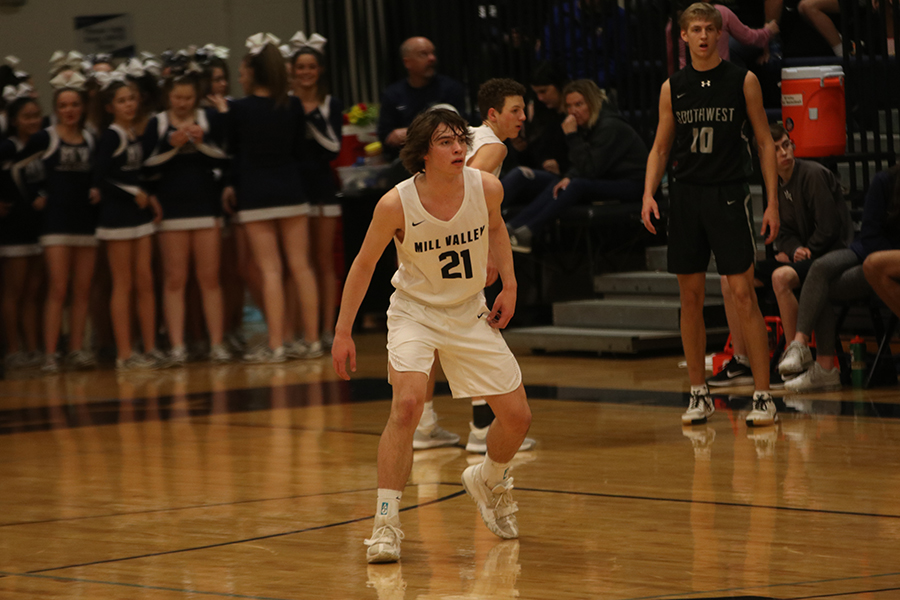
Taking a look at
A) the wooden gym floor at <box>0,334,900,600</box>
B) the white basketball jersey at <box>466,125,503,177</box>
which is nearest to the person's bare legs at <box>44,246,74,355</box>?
the wooden gym floor at <box>0,334,900,600</box>

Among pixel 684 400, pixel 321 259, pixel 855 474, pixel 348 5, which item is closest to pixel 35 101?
pixel 321 259

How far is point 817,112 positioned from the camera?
7879mm

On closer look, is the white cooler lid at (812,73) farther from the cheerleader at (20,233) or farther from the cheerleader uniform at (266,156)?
the cheerleader at (20,233)

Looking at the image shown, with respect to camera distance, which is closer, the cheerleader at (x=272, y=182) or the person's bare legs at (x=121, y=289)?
the cheerleader at (x=272, y=182)

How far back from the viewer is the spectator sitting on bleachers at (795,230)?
24.6 feet

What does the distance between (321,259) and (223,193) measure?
3.06 feet

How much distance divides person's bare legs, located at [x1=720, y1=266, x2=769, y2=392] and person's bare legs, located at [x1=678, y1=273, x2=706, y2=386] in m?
0.22

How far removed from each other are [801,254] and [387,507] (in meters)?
4.11

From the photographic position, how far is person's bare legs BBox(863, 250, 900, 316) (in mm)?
6977

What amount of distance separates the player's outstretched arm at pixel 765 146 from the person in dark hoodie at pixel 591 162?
3.36m

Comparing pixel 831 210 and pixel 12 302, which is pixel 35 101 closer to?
pixel 12 302

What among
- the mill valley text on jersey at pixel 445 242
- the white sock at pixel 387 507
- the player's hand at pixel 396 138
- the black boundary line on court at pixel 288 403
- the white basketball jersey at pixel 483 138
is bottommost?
the black boundary line on court at pixel 288 403

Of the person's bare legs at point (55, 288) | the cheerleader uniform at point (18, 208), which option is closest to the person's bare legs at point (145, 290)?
the person's bare legs at point (55, 288)

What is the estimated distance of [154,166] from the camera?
961 centimetres
